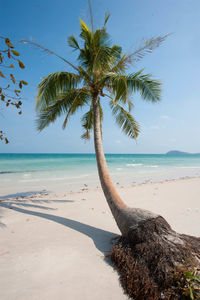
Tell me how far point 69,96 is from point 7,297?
189 inches

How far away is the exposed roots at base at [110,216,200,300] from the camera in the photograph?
1.71m

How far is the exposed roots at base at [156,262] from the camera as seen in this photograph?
171cm

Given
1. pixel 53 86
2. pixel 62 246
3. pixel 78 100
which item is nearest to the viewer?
pixel 62 246

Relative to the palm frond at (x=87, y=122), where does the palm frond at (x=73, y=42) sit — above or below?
above

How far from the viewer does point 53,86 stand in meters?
4.85

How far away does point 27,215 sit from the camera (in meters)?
4.30

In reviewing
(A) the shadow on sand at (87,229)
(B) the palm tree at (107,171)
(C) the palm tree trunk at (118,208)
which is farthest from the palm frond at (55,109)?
(A) the shadow on sand at (87,229)

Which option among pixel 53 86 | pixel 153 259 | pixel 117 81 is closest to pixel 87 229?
pixel 153 259

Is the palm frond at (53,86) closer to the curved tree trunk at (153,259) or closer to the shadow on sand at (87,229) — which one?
the shadow on sand at (87,229)

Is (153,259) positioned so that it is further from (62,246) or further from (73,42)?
(73,42)

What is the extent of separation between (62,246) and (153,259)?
5.35 ft

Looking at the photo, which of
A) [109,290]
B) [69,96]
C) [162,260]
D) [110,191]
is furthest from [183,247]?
[69,96]

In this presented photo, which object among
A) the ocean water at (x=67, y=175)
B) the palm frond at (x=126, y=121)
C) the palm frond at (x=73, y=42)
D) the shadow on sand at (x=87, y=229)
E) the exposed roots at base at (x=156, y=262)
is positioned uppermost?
the palm frond at (x=73, y=42)

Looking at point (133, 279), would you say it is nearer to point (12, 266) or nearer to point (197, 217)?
point (12, 266)
